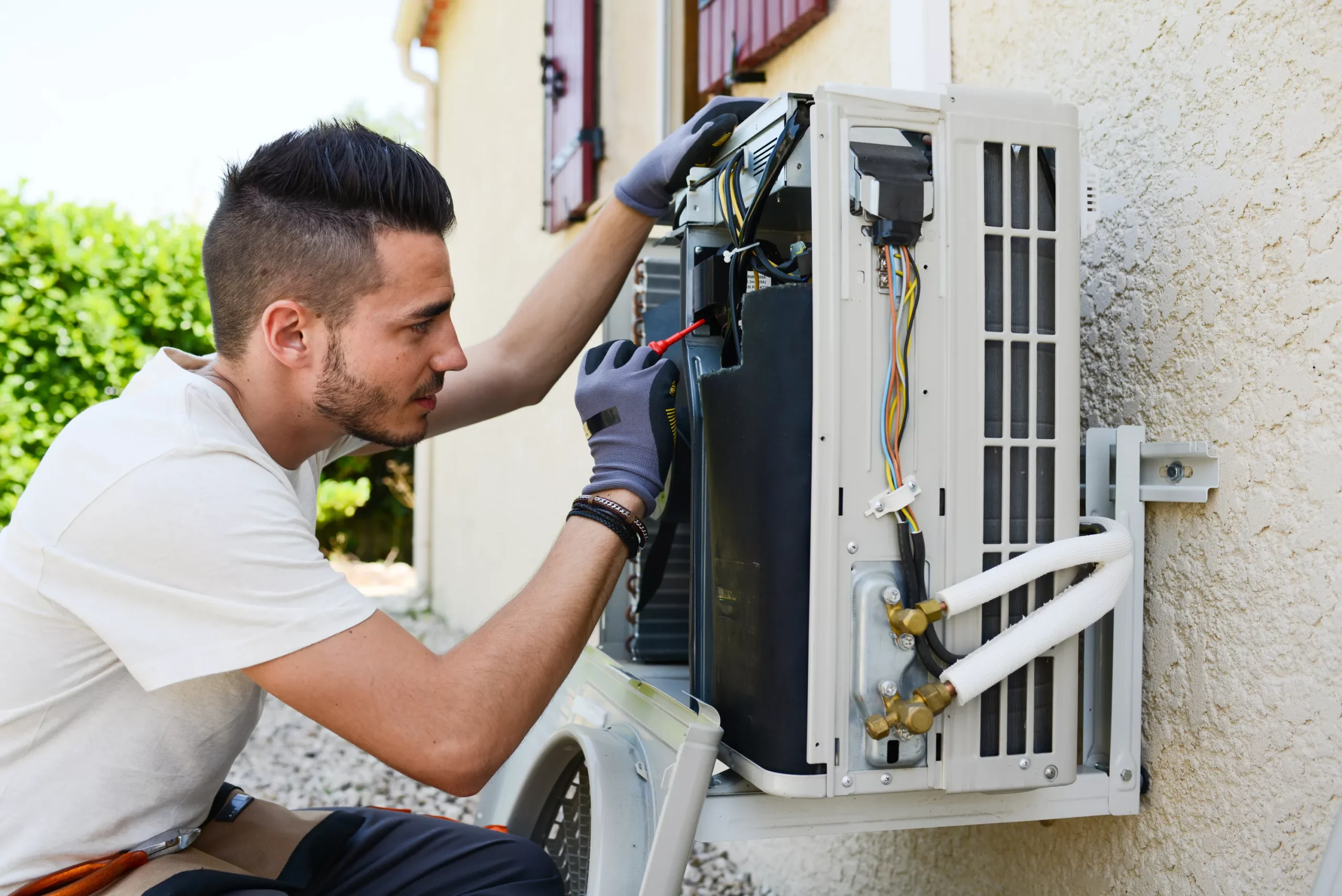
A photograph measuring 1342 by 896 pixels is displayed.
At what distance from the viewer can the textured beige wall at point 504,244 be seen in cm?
394

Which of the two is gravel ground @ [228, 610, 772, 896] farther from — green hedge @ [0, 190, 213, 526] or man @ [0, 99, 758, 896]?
green hedge @ [0, 190, 213, 526]

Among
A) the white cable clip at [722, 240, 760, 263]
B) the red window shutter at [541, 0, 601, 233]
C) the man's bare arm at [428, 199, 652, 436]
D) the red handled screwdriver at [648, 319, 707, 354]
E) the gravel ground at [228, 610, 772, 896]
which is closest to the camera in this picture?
the white cable clip at [722, 240, 760, 263]

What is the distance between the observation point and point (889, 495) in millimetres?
1107

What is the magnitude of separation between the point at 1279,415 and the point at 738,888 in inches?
78.3

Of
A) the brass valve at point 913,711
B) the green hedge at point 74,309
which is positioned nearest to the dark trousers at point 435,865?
the brass valve at point 913,711

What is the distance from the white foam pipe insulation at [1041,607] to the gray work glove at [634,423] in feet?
1.52

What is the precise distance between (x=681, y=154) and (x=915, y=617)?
0.80 meters

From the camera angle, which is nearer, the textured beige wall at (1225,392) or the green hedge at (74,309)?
the textured beige wall at (1225,392)

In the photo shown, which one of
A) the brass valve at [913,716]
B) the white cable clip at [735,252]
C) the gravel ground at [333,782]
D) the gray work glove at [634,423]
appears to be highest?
the white cable clip at [735,252]

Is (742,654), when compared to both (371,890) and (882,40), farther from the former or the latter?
(882,40)

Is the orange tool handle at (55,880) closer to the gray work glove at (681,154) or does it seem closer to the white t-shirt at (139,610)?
the white t-shirt at (139,610)

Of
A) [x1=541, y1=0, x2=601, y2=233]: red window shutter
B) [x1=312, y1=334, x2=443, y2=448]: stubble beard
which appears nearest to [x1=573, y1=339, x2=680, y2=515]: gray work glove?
[x1=312, y1=334, x2=443, y2=448]: stubble beard

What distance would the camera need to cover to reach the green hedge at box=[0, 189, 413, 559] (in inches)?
216

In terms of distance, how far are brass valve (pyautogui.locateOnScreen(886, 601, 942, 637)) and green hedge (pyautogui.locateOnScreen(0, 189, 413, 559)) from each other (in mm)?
5346
